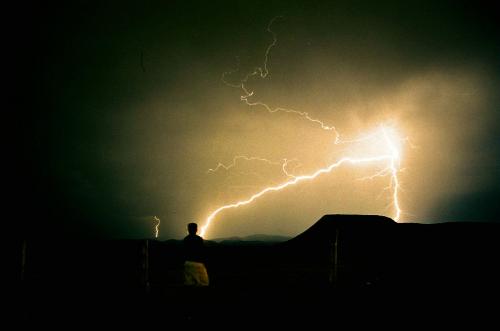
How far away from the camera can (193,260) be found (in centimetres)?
561

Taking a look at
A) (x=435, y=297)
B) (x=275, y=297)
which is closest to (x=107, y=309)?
(x=275, y=297)

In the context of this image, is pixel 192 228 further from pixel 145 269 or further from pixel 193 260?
pixel 145 269

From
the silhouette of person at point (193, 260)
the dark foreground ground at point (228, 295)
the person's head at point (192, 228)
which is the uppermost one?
the person's head at point (192, 228)

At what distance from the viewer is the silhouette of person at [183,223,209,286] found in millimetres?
5578

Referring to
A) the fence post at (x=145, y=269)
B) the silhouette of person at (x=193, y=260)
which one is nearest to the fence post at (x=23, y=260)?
the fence post at (x=145, y=269)

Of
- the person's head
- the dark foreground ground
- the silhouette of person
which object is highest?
the person's head

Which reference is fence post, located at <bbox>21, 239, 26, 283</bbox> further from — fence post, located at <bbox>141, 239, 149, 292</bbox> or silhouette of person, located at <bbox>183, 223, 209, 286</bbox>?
silhouette of person, located at <bbox>183, 223, 209, 286</bbox>

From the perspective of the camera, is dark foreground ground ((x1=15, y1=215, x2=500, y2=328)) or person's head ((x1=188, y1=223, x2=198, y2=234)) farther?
person's head ((x1=188, y1=223, x2=198, y2=234))

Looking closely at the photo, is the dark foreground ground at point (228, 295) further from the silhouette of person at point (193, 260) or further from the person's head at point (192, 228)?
the person's head at point (192, 228)

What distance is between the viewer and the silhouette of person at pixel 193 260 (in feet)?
18.3

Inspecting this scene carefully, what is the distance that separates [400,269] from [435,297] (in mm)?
3021

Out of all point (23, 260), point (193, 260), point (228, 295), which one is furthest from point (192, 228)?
point (23, 260)

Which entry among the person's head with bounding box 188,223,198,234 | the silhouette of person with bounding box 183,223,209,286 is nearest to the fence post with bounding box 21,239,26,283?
the silhouette of person with bounding box 183,223,209,286

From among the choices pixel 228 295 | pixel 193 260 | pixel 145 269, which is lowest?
pixel 228 295
